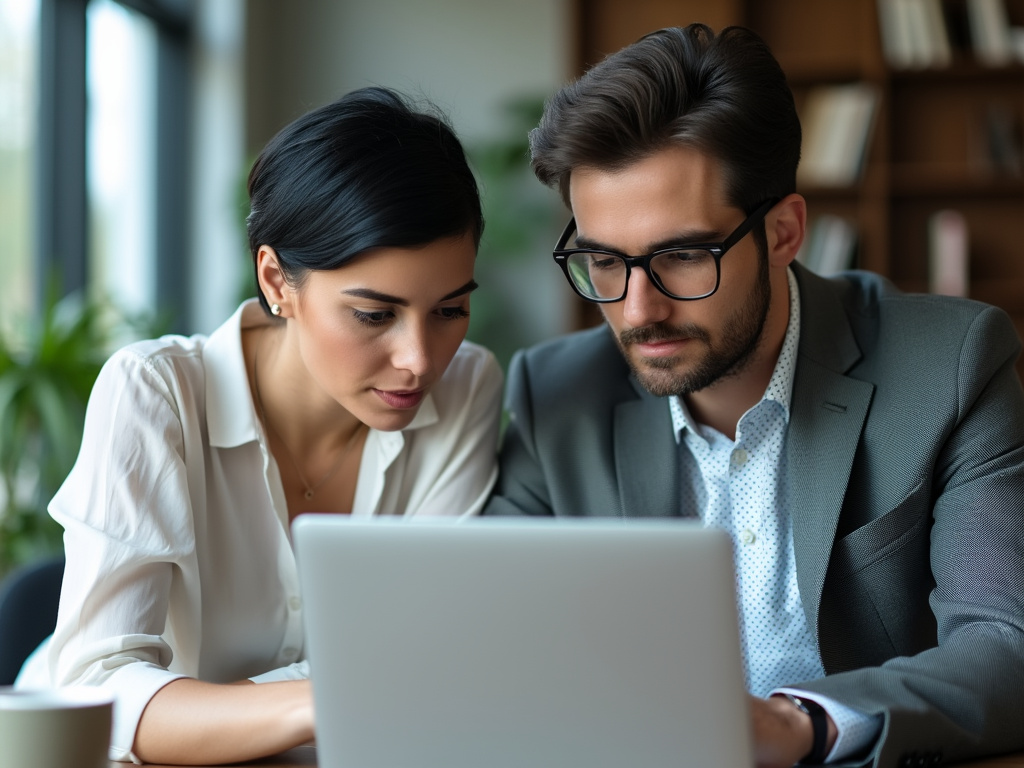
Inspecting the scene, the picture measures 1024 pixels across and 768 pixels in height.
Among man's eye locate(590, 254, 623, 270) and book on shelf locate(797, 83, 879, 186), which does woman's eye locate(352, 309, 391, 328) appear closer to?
man's eye locate(590, 254, 623, 270)

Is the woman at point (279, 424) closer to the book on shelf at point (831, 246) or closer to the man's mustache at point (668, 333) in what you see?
the man's mustache at point (668, 333)

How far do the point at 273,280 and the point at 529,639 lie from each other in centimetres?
90

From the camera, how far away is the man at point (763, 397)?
5.02 ft

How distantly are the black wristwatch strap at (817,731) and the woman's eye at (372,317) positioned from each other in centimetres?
74

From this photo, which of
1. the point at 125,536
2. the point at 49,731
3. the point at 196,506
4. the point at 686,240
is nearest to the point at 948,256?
the point at 686,240

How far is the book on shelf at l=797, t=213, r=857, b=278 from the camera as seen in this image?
13.6 ft

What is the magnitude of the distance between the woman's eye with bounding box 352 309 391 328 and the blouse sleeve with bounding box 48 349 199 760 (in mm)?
288

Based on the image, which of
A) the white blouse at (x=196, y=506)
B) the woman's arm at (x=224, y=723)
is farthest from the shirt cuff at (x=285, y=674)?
the woman's arm at (x=224, y=723)

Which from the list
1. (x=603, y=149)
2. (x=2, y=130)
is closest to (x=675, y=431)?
(x=603, y=149)

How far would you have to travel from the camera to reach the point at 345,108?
5.08 ft

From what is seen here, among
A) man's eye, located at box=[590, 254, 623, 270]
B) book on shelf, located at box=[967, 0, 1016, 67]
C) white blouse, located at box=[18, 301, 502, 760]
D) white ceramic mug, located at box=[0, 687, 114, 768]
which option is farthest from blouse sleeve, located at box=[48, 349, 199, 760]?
book on shelf, located at box=[967, 0, 1016, 67]

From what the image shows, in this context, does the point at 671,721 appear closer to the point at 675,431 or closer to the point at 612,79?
the point at 675,431

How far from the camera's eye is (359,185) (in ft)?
4.83

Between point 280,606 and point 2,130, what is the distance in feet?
8.25
